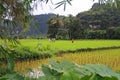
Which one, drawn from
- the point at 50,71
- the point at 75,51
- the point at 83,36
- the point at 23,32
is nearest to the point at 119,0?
the point at 23,32

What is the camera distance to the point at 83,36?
3750cm

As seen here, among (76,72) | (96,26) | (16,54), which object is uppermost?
(76,72)

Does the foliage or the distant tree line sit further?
the distant tree line

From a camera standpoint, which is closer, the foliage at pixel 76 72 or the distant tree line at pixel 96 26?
the foliage at pixel 76 72

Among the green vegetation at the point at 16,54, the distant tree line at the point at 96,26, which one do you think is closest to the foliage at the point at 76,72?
the green vegetation at the point at 16,54

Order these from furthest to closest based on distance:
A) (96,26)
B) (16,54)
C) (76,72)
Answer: (96,26), (16,54), (76,72)

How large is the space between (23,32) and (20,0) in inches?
15.4

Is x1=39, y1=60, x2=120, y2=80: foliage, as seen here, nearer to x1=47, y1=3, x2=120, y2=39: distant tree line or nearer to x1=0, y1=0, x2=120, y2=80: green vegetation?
x1=0, y1=0, x2=120, y2=80: green vegetation

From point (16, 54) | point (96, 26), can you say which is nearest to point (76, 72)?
point (16, 54)

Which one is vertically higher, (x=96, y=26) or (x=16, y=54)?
(x=16, y=54)

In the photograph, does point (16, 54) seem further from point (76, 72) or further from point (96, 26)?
point (96, 26)

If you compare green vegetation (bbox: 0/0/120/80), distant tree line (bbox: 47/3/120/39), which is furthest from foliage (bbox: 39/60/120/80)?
distant tree line (bbox: 47/3/120/39)

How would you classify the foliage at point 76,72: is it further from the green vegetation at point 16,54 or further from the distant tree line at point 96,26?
the distant tree line at point 96,26

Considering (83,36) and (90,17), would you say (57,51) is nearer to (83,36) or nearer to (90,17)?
(83,36)
